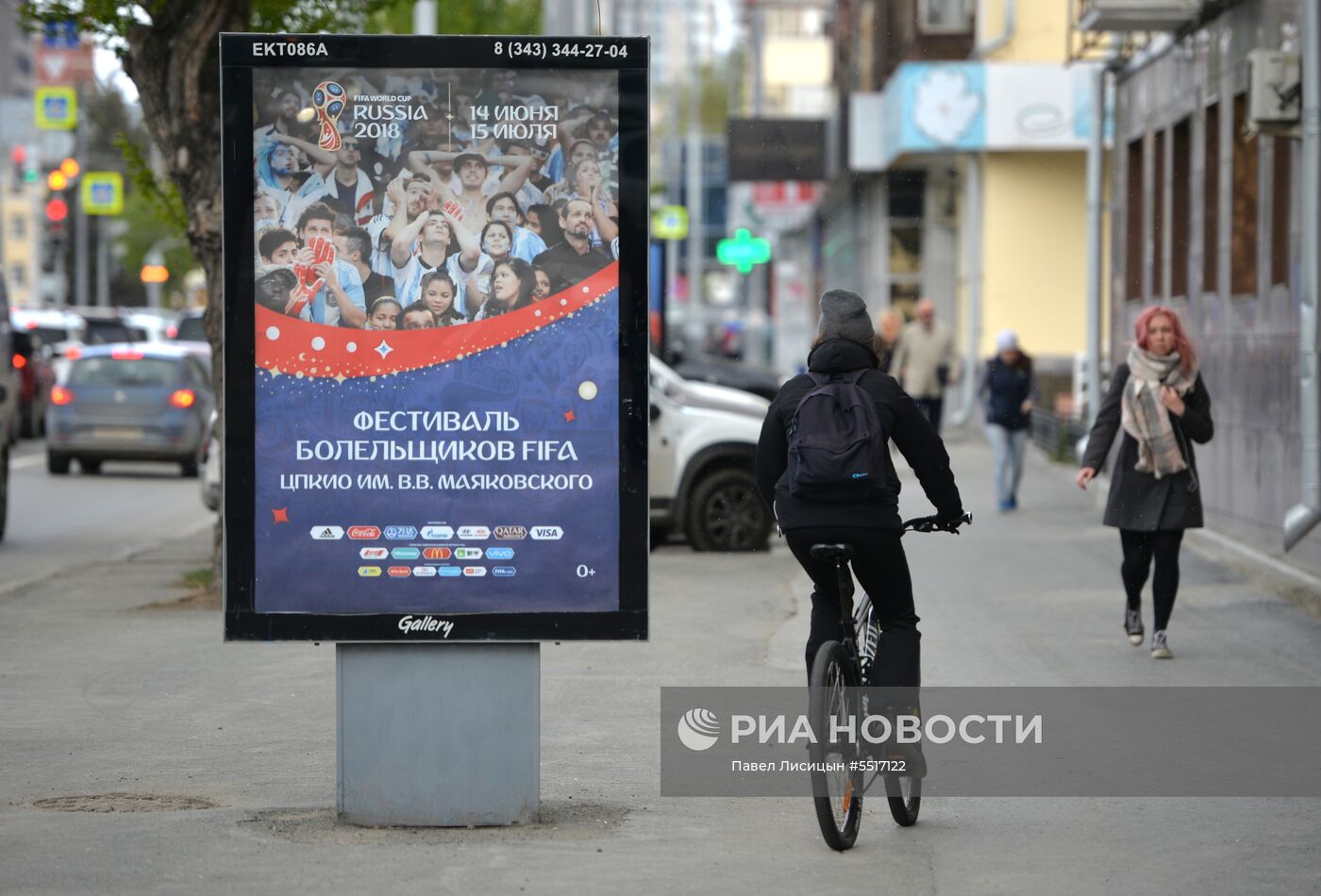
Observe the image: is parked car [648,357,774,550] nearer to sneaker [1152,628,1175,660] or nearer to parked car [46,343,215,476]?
sneaker [1152,628,1175,660]

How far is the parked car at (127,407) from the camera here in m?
26.2

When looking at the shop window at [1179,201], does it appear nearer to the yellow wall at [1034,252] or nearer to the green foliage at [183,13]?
the green foliage at [183,13]

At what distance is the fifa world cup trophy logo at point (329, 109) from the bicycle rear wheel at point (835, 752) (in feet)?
6.84

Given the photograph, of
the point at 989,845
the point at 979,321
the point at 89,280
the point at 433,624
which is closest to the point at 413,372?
the point at 433,624

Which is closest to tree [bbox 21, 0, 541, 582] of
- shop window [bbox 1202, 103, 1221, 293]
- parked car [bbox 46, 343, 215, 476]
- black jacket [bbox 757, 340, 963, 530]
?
black jacket [bbox 757, 340, 963, 530]

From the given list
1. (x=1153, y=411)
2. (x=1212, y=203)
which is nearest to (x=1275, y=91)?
(x=1212, y=203)

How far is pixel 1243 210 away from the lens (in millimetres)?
17516

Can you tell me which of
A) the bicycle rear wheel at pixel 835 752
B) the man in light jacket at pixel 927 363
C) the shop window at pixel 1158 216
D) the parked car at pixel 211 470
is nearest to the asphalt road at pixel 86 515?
the parked car at pixel 211 470

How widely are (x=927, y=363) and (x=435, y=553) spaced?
16.0 metres

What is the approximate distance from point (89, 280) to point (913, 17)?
7439 cm

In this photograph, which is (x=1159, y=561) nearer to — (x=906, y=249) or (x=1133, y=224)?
(x=1133, y=224)

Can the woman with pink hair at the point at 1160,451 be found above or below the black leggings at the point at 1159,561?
above

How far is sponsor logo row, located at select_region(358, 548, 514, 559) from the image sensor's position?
263 inches

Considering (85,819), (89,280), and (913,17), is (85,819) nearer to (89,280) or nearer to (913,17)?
(913,17)
